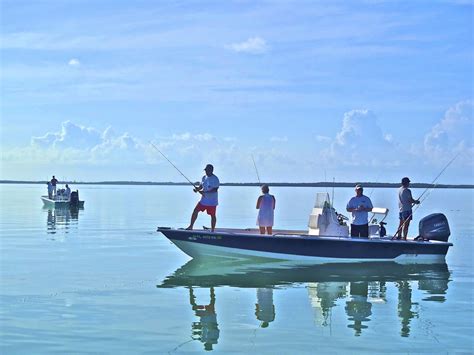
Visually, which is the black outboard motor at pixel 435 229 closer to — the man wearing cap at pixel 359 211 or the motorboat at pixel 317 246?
the motorboat at pixel 317 246

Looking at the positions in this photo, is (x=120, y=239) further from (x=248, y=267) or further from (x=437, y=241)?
(x=437, y=241)

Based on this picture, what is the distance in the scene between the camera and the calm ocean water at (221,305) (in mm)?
10258

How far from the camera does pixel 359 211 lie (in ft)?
60.2

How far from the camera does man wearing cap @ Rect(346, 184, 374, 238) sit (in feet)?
59.9

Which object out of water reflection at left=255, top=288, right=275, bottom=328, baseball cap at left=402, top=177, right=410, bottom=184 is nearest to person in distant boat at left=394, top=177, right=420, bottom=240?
baseball cap at left=402, top=177, right=410, bottom=184

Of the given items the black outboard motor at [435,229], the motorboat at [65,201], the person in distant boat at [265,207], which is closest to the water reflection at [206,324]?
the person in distant boat at [265,207]

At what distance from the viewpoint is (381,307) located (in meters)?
13.1

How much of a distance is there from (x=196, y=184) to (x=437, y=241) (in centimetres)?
653

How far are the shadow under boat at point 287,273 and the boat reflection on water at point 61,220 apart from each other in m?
13.1

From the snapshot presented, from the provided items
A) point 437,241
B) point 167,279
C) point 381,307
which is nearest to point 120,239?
point 167,279

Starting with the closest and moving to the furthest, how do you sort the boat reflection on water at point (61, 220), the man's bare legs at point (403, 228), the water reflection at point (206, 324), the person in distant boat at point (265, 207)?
the water reflection at point (206, 324)
the person in distant boat at point (265, 207)
the man's bare legs at point (403, 228)
the boat reflection on water at point (61, 220)

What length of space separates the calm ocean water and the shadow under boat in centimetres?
4

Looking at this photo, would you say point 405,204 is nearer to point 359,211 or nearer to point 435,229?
point 435,229

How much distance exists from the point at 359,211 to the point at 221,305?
256 inches
